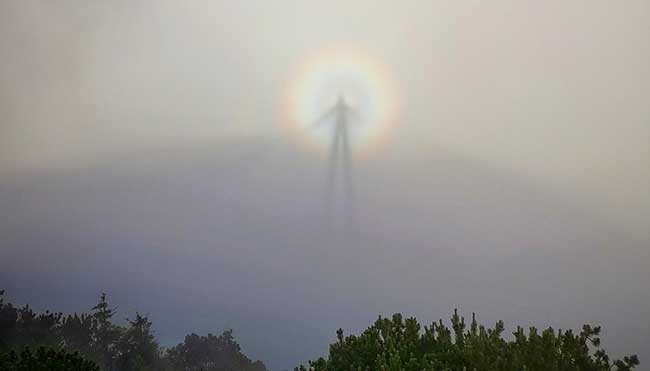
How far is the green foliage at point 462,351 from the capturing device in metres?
14.5

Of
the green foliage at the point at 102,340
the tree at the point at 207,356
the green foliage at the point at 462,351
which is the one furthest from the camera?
the tree at the point at 207,356

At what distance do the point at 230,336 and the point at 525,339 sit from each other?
89774 mm

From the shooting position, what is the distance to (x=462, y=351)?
50.4 ft

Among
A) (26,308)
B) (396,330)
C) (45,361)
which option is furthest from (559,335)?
(26,308)

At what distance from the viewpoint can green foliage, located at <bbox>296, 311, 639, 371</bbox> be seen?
571 inches

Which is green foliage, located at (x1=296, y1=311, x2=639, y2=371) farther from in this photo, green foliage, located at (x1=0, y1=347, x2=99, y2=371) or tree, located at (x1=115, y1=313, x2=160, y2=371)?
tree, located at (x1=115, y1=313, x2=160, y2=371)

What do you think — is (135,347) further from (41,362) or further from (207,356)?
(41,362)

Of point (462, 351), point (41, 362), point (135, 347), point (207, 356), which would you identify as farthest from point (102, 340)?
point (462, 351)

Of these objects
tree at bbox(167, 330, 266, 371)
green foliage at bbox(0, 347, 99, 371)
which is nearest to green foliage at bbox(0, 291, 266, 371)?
tree at bbox(167, 330, 266, 371)

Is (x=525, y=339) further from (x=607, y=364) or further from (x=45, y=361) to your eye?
(x=45, y=361)

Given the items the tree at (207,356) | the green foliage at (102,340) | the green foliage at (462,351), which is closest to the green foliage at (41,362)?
the green foliage at (462,351)

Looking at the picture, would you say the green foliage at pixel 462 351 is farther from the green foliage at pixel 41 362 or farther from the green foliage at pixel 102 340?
the green foliage at pixel 102 340

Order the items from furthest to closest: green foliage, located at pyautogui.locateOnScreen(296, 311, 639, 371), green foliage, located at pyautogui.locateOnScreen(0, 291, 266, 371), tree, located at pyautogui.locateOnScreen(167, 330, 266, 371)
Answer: tree, located at pyautogui.locateOnScreen(167, 330, 266, 371)
green foliage, located at pyautogui.locateOnScreen(0, 291, 266, 371)
green foliage, located at pyautogui.locateOnScreen(296, 311, 639, 371)

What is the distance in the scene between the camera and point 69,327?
241ft
